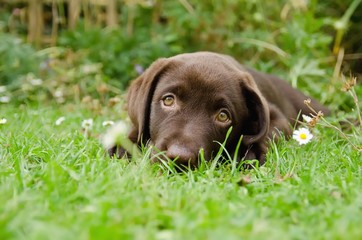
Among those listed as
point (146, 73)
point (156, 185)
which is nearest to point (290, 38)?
point (146, 73)

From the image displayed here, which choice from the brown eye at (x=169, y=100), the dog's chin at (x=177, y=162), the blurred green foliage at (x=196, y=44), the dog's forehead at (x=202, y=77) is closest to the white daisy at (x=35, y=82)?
the blurred green foliage at (x=196, y=44)

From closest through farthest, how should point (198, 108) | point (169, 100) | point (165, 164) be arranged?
point (165, 164) → point (198, 108) → point (169, 100)

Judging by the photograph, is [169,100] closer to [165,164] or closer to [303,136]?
[165,164]

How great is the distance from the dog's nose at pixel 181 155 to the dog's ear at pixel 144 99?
56 cm

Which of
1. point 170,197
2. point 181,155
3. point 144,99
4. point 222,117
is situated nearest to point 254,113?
point 222,117

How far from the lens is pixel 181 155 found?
127 inches

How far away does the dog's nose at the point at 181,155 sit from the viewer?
127 inches

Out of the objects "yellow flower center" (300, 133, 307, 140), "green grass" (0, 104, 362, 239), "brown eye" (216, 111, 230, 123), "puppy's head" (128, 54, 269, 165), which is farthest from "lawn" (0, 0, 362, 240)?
"brown eye" (216, 111, 230, 123)

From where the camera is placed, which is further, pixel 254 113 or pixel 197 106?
pixel 254 113

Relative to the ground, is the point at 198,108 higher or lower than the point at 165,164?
higher

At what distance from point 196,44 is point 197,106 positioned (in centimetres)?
440

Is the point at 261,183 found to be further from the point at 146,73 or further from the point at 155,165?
the point at 146,73

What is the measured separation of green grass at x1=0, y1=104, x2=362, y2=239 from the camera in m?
2.06

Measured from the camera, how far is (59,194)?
2506mm
